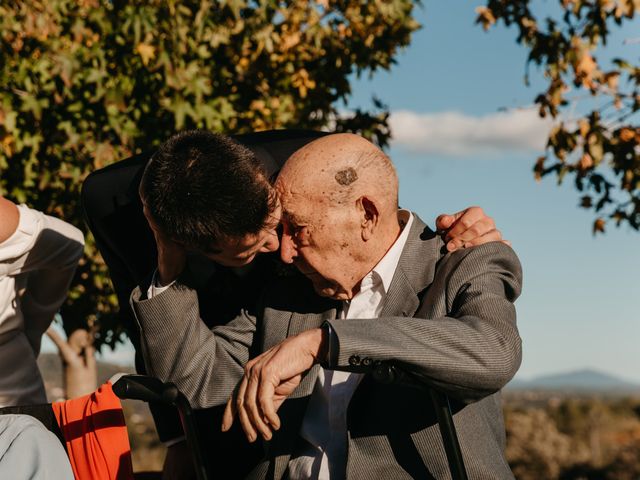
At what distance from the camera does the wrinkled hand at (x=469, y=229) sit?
2898mm

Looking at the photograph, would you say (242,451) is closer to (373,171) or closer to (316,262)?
(316,262)

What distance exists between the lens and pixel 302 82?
7.62m

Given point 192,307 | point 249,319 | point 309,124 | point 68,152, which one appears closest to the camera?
point 192,307

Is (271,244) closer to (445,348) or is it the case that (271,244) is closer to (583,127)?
(445,348)

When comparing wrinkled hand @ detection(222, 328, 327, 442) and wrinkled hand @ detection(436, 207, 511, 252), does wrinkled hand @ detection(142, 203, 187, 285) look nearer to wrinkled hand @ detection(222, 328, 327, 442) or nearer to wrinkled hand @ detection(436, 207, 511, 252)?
wrinkled hand @ detection(222, 328, 327, 442)

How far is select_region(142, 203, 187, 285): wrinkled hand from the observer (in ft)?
9.34

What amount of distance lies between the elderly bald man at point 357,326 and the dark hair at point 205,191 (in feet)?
0.48

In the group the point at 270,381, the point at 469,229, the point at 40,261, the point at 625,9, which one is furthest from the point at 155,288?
the point at 625,9

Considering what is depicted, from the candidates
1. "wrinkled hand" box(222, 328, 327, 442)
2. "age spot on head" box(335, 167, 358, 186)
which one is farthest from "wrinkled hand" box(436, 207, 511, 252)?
"wrinkled hand" box(222, 328, 327, 442)

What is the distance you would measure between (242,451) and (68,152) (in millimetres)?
3827

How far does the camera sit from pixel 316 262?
9.50ft

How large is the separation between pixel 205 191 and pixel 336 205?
39cm

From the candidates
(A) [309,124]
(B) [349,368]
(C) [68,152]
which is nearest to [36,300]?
(B) [349,368]

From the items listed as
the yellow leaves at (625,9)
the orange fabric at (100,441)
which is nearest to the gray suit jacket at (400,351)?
the orange fabric at (100,441)
